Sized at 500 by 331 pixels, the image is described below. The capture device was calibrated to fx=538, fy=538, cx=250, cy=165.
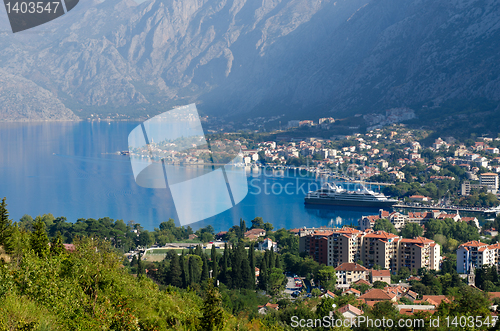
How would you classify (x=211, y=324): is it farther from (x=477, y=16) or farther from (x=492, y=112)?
(x=477, y=16)

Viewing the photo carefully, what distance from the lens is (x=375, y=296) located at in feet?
20.9

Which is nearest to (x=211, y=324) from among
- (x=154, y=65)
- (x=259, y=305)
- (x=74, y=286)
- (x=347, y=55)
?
(x=74, y=286)

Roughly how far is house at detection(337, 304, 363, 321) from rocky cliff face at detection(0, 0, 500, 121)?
26.5m

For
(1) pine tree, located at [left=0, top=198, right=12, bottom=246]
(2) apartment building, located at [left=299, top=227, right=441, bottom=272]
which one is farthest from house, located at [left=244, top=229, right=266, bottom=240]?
(1) pine tree, located at [left=0, top=198, right=12, bottom=246]

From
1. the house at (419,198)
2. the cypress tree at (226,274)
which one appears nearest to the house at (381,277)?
the cypress tree at (226,274)

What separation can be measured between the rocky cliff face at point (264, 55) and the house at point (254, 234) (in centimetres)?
2170

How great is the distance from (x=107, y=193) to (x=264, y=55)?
4001 cm

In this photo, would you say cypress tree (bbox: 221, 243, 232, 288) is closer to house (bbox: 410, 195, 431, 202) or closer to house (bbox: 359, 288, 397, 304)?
house (bbox: 359, 288, 397, 304)

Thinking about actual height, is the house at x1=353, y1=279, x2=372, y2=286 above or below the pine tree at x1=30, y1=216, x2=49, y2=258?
below

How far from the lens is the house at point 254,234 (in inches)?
446

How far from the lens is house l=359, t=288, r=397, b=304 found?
6248mm

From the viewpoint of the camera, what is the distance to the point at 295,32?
176 ft

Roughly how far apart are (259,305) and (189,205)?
4.43 m

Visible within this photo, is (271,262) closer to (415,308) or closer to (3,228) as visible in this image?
(415,308)
